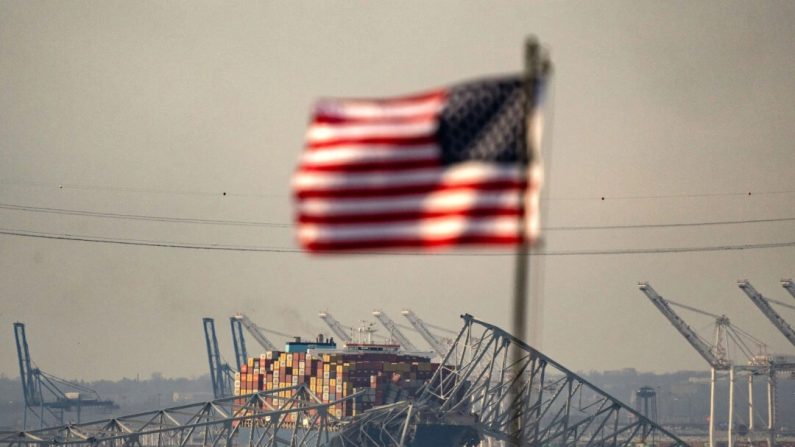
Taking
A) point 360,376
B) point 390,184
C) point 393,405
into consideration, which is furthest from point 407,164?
point 360,376

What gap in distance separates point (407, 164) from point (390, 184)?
1.62 feet

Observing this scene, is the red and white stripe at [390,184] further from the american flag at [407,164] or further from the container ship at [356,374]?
the container ship at [356,374]

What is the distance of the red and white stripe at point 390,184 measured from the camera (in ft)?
80.4

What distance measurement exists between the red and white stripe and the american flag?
0.02m

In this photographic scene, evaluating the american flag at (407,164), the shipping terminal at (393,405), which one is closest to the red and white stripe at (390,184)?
the american flag at (407,164)

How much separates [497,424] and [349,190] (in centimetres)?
12796

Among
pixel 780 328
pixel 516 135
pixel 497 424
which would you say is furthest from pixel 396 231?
pixel 780 328

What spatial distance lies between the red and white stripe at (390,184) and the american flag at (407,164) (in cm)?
2

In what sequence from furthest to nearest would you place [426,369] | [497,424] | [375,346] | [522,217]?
[375,346] < [426,369] < [497,424] < [522,217]

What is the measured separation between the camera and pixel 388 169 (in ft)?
82.3

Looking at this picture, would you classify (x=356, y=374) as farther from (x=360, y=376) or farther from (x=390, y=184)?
(x=390, y=184)

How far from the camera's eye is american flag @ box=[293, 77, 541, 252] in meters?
24.8

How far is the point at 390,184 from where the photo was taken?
2506 cm

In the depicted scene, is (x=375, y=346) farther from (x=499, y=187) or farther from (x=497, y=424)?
(x=499, y=187)
